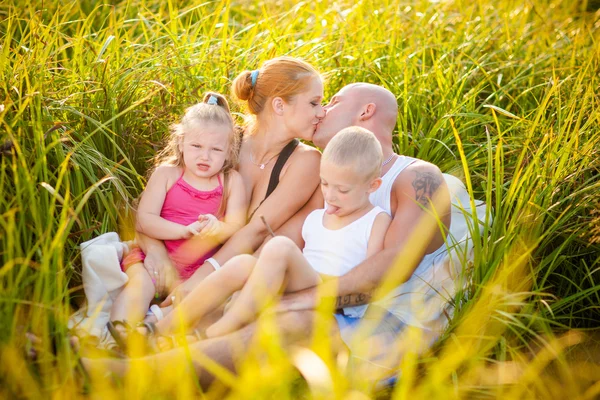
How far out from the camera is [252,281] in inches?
110

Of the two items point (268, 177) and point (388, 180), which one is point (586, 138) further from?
point (268, 177)

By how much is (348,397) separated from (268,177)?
160cm

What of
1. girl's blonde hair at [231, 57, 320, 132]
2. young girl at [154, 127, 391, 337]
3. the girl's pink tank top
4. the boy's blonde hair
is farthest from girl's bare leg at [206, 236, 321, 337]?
girl's blonde hair at [231, 57, 320, 132]

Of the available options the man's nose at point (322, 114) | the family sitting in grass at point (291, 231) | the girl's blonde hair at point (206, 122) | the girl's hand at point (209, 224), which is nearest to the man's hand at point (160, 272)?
the family sitting in grass at point (291, 231)

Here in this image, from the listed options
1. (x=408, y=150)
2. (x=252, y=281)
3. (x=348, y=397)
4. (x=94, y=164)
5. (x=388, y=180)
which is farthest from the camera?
(x=408, y=150)

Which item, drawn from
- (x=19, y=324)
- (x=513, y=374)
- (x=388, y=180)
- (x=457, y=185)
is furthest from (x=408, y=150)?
(x=19, y=324)

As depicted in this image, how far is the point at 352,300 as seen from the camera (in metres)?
3.07

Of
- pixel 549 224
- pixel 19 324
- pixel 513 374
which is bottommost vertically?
pixel 513 374

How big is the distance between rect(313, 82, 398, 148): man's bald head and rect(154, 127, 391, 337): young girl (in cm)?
46

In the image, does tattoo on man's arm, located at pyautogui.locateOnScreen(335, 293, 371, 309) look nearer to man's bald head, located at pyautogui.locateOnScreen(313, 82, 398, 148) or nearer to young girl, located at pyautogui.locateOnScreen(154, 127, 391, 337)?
young girl, located at pyautogui.locateOnScreen(154, 127, 391, 337)

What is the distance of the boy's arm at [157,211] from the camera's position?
3.39 meters

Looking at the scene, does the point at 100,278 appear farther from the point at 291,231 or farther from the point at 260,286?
the point at 291,231

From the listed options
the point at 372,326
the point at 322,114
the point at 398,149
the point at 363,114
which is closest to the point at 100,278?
the point at 372,326

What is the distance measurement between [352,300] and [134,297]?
3.23 ft
